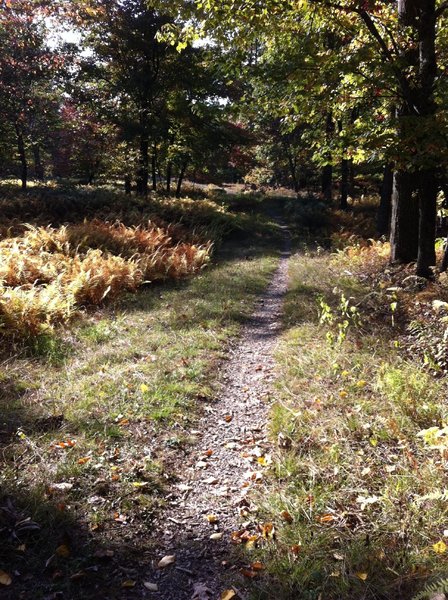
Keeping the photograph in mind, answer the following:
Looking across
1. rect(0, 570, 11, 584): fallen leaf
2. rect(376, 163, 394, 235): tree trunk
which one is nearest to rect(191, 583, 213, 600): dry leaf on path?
rect(0, 570, 11, 584): fallen leaf

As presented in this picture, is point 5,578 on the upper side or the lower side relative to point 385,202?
lower

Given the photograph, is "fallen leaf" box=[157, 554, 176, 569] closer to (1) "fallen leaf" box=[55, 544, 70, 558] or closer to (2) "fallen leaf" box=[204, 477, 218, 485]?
(1) "fallen leaf" box=[55, 544, 70, 558]

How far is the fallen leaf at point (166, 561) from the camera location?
9.09 feet

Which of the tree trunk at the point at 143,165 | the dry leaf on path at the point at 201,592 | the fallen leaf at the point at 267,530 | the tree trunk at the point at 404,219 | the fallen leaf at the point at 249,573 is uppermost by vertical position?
the tree trunk at the point at 143,165

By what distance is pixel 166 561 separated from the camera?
2.80 m

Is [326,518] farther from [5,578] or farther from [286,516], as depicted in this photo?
[5,578]

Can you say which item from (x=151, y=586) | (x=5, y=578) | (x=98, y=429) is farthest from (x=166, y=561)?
(x=98, y=429)

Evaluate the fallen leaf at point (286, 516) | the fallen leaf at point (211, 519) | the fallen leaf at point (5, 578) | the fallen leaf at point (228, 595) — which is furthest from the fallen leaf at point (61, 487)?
the fallen leaf at point (286, 516)

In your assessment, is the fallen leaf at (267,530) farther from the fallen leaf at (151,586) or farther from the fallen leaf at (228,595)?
the fallen leaf at (151,586)

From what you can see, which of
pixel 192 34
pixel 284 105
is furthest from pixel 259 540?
pixel 192 34

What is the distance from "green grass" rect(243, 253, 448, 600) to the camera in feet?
8.40

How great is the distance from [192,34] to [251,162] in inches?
1075

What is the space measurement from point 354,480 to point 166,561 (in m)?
1.52

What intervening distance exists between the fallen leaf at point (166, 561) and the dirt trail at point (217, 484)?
0.03m
